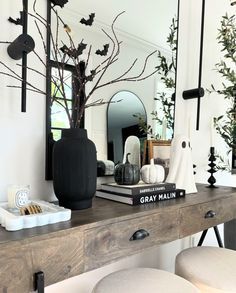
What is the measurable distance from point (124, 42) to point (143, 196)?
0.86 metres

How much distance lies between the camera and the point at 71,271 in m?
0.83

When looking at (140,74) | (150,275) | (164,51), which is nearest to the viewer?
(150,275)

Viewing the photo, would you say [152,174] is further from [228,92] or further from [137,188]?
[228,92]

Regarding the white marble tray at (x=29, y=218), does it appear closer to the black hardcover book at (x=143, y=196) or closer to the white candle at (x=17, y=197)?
the white candle at (x=17, y=197)

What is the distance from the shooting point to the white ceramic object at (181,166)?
1468 mm

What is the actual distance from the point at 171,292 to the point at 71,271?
0.43 m

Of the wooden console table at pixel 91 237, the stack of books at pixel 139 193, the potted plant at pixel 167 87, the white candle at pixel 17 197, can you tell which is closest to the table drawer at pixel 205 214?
the wooden console table at pixel 91 237

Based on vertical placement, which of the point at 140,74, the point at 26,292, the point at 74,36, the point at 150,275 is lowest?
the point at 150,275

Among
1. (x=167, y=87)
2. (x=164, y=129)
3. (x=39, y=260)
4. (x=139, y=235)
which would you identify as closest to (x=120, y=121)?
(x=164, y=129)

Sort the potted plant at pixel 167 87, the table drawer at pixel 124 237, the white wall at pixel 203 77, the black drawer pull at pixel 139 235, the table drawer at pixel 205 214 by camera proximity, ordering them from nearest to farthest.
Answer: the table drawer at pixel 124 237 < the black drawer pull at pixel 139 235 < the table drawer at pixel 205 214 < the potted plant at pixel 167 87 < the white wall at pixel 203 77

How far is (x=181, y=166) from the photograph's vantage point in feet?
4.84

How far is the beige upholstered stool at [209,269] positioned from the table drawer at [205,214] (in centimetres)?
16

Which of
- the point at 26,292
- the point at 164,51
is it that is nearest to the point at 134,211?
the point at 26,292

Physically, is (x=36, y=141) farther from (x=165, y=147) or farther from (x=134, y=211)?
(x=165, y=147)
